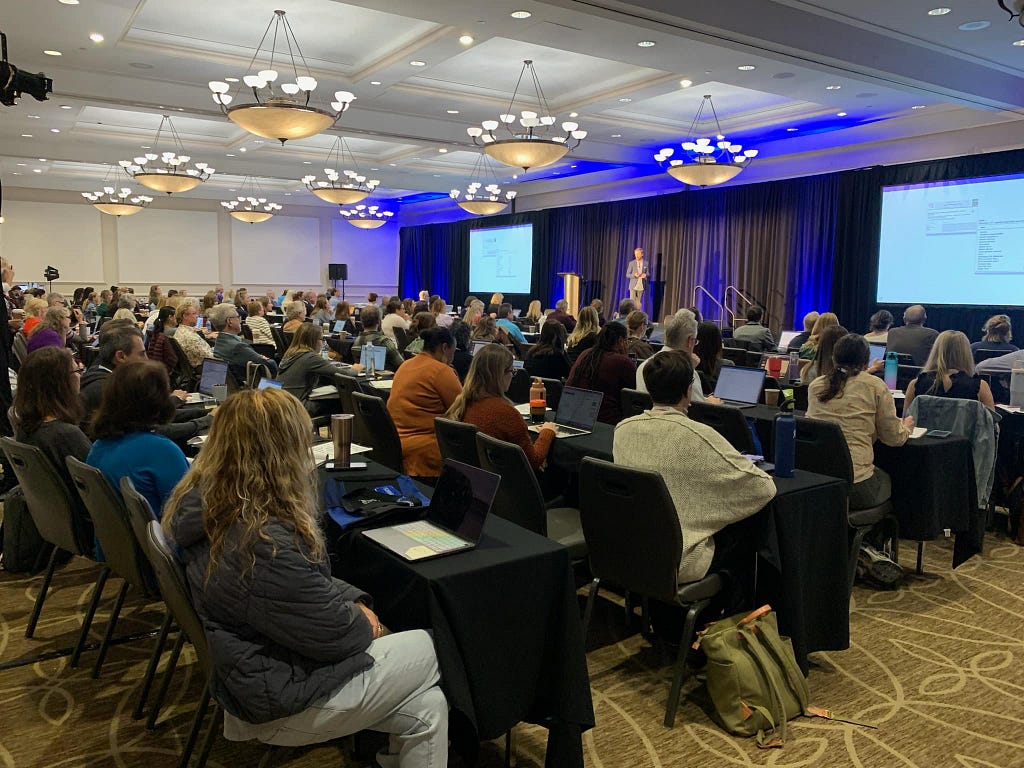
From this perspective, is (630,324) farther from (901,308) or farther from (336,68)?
(901,308)

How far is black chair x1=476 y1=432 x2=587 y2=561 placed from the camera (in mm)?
2969

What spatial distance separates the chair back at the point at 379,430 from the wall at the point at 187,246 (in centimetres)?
1716

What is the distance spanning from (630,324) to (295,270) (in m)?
16.6

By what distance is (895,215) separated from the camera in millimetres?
10328

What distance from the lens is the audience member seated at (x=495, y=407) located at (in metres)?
3.39

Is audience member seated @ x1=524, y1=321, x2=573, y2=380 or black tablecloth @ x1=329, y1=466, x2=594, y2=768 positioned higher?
audience member seated @ x1=524, y1=321, x2=573, y2=380

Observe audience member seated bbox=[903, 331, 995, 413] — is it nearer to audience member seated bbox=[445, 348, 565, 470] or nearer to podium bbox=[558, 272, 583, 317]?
audience member seated bbox=[445, 348, 565, 470]

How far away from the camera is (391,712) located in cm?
190

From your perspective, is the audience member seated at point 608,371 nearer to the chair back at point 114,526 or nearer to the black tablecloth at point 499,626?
the black tablecloth at point 499,626

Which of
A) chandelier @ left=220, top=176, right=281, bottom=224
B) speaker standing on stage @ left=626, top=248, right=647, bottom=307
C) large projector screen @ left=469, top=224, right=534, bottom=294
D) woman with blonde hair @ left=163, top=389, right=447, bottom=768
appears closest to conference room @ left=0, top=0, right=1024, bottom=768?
woman with blonde hair @ left=163, top=389, right=447, bottom=768

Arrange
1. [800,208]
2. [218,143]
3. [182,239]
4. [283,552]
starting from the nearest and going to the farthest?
[283,552], [800,208], [218,143], [182,239]

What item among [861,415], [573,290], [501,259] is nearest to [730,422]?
[861,415]

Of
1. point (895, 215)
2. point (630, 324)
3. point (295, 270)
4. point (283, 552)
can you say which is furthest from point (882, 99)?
point (295, 270)

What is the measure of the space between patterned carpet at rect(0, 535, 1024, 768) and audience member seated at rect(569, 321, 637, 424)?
4.73ft
